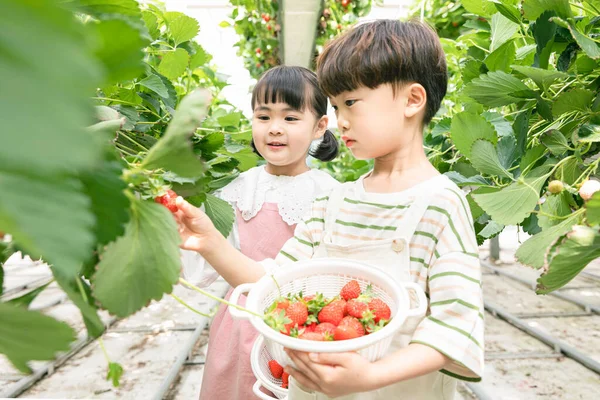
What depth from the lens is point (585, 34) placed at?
0.48m

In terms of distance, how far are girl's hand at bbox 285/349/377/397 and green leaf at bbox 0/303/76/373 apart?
28 centimetres

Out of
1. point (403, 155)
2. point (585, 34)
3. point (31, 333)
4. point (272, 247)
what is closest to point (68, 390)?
point (272, 247)

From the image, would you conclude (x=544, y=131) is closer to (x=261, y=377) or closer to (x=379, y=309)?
(x=379, y=309)

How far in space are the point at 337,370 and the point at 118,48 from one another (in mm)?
377

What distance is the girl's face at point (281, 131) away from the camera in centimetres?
101

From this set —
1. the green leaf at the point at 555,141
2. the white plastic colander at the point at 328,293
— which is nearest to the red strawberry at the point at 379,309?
the white plastic colander at the point at 328,293

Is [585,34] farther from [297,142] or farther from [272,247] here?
[272,247]

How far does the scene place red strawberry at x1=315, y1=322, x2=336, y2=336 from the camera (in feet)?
1.55

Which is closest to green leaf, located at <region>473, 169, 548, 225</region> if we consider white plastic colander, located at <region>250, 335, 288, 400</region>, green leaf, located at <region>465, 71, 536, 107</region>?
green leaf, located at <region>465, 71, 536, 107</region>

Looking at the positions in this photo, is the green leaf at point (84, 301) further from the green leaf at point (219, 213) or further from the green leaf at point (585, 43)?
Answer: the green leaf at point (585, 43)

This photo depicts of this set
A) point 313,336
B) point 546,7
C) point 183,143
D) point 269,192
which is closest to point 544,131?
point 546,7

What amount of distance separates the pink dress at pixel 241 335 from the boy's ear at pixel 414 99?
0.51 m

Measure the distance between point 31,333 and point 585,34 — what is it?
57 centimetres

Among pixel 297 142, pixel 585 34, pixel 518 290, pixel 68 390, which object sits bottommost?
pixel 518 290
